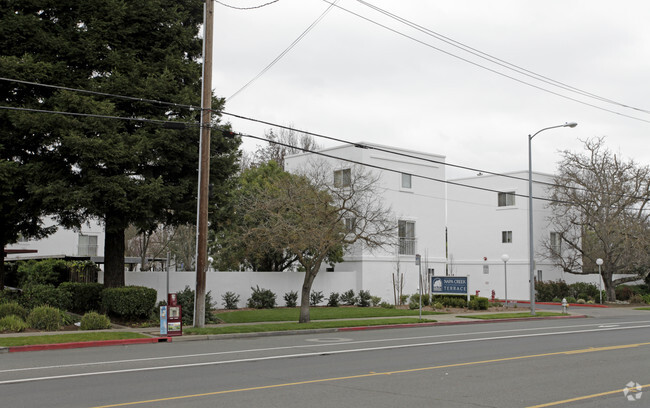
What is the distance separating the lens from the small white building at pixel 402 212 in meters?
36.8

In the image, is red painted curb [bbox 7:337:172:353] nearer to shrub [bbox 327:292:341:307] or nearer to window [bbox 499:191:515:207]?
shrub [bbox 327:292:341:307]

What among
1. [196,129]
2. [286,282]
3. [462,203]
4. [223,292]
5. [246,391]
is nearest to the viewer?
[246,391]

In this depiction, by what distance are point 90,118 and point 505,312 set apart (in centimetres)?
2232

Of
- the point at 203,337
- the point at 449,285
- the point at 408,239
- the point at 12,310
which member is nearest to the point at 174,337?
the point at 203,337

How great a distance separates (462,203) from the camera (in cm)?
4972

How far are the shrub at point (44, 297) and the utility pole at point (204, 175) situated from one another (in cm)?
622

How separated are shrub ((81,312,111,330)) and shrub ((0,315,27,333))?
1856 mm

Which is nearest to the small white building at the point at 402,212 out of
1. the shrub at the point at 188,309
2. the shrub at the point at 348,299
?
the shrub at the point at 348,299

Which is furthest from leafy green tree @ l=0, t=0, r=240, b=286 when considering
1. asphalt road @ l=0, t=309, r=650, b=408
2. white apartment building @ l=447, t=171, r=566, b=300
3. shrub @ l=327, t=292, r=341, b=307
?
white apartment building @ l=447, t=171, r=566, b=300

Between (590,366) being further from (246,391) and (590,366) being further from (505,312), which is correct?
(505,312)

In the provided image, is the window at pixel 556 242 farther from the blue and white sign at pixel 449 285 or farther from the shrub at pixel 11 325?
the shrub at pixel 11 325

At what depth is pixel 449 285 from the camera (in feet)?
111

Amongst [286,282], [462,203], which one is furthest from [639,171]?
[286,282]

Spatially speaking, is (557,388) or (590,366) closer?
(557,388)
